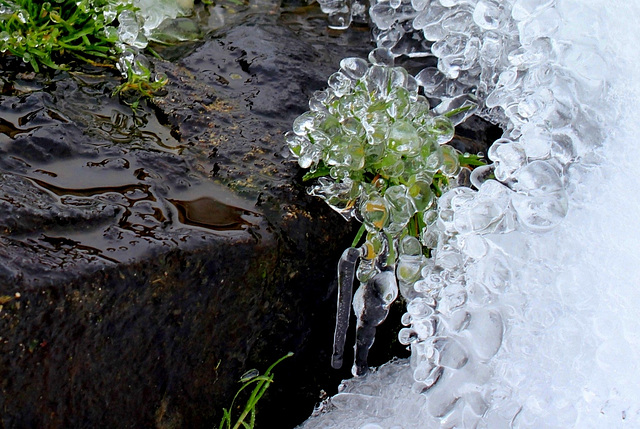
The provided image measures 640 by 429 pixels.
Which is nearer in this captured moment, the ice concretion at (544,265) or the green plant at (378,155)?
the ice concretion at (544,265)

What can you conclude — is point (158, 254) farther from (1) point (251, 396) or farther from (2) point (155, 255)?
(1) point (251, 396)

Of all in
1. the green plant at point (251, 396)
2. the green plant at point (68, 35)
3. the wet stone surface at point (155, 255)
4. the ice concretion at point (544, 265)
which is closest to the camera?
the wet stone surface at point (155, 255)

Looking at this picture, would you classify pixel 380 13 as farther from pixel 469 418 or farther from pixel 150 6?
pixel 469 418

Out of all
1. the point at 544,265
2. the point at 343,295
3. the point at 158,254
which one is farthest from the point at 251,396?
the point at 544,265

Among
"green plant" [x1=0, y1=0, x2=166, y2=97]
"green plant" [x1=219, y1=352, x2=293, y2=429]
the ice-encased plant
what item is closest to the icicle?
Result: the ice-encased plant

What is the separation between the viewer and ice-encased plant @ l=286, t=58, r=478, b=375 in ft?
7.27

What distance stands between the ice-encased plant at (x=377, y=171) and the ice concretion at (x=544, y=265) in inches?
3.5

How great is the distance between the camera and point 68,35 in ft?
8.98

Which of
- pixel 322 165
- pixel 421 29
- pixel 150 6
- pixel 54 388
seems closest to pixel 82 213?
pixel 54 388

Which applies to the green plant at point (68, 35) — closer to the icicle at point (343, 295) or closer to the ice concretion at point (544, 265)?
the icicle at point (343, 295)

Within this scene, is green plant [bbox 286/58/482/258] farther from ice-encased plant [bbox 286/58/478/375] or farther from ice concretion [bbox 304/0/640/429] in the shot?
ice concretion [bbox 304/0/640/429]

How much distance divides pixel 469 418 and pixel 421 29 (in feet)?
5.59

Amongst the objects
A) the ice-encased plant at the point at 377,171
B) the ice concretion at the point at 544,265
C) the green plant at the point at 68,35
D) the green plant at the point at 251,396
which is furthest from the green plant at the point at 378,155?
the green plant at the point at 68,35

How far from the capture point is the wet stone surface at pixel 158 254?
1.81 metres
